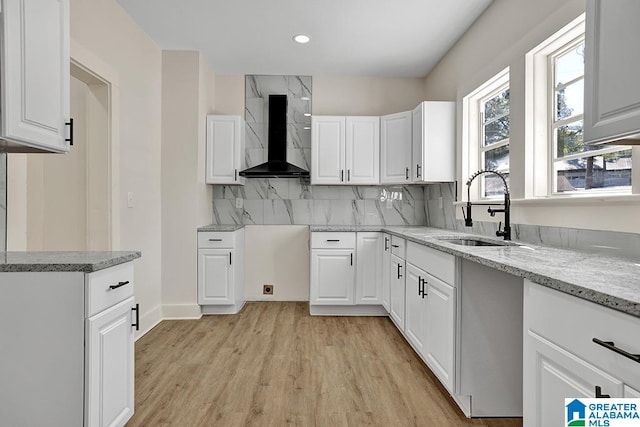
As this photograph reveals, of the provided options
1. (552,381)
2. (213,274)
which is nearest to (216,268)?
(213,274)

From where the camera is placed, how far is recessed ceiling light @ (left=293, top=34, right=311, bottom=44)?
3.55m

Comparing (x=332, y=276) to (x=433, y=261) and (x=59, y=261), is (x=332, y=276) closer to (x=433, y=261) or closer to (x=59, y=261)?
(x=433, y=261)

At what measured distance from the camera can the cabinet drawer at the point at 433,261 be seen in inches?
84.3

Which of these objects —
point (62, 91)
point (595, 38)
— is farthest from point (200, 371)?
point (595, 38)

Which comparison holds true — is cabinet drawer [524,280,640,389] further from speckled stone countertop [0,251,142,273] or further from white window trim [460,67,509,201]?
white window trim [460,67,509,201]

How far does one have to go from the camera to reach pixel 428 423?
2.00 metres

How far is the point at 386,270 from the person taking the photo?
385cm

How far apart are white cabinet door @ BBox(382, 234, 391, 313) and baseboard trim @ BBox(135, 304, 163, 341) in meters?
2.21

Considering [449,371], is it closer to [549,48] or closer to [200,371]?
[200,371]

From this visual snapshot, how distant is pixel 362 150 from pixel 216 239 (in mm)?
1827

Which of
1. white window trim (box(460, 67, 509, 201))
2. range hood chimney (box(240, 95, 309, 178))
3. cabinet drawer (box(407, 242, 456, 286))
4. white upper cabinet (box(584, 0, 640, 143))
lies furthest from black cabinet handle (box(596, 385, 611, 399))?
range hood chimney (box(240, 95, 309, 178))

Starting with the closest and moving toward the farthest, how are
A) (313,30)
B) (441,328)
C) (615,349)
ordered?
(615,349) < (441,328) < (313,30)

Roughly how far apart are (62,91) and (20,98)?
0.99 ft

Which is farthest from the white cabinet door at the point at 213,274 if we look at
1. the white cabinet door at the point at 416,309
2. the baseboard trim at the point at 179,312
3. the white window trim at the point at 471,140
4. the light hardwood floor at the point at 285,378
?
the white window trim at the point at 471,140
